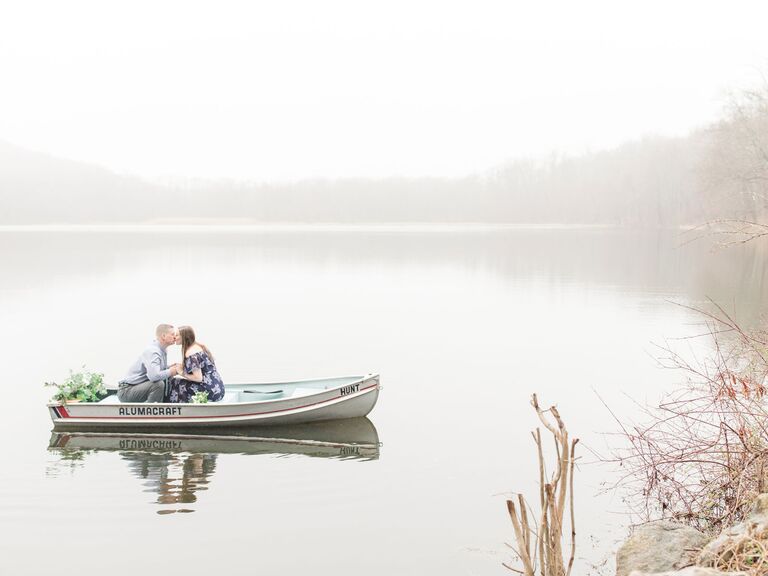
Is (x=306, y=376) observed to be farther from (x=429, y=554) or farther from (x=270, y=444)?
(x=429, y=554)

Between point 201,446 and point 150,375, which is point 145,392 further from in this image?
Answer: point 201,446

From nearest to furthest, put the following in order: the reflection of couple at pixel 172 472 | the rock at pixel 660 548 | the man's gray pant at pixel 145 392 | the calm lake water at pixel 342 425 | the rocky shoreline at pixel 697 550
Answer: the rocky shoreline at pixel 697 550 → the rock at pixel 660 548 → the calm lake water at pixel 342 425 → the reflection of couple at pixel 172 472 → the man's gray pant at pixel 145 392

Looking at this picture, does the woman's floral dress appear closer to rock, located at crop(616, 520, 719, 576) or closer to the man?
the man

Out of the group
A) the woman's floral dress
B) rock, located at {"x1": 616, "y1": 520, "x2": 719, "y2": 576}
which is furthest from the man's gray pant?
rock, located at {"x1": 616, "y1": 520, "x2": 719, "y2": 576}

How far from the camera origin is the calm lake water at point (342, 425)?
32.9 feet

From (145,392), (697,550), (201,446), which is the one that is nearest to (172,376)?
(145,392)

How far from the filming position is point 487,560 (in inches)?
376

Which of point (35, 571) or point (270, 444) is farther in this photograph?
point (270, 444)

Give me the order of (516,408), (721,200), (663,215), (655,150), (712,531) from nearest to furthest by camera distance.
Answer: (712,531) < (516,408) < (721,200) < (663,215) < (655,150)

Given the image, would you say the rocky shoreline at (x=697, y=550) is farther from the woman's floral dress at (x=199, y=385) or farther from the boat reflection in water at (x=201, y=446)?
the woman's floral dress at (x=199, y=385)

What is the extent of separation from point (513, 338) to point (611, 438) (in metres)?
11.8

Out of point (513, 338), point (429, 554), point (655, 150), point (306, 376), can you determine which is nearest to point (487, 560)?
point (429, 554)

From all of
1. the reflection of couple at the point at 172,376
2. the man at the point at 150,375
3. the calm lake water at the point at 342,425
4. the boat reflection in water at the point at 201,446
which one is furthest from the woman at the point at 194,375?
the calm lake water at the point at 342,425

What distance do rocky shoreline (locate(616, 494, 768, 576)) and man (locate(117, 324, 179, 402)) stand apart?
825cm
